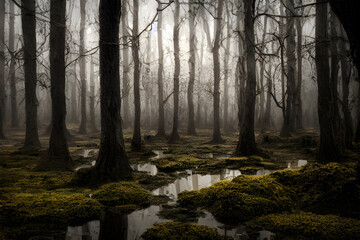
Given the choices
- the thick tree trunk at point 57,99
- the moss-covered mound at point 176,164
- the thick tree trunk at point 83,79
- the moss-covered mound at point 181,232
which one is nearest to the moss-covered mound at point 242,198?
the moss-covered mound at point 181,232

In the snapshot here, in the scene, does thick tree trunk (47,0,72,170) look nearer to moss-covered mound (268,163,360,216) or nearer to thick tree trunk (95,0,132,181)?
thick tree trunk (95,0,132,181)

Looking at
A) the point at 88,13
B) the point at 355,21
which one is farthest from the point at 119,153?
the point at 88,13

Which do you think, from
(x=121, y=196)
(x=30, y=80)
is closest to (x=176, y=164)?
(x=121, y=196)

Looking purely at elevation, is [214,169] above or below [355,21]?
below

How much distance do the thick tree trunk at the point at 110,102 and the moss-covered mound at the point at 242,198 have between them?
2.03 meters

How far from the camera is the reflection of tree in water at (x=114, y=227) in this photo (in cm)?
328

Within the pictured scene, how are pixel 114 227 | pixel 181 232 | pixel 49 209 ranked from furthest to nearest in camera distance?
pixel 49 209 < pixel 114 227 < pixel 181 232

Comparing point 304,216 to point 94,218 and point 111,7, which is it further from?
point 111,7

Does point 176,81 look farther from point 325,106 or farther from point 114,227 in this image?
point 114,227

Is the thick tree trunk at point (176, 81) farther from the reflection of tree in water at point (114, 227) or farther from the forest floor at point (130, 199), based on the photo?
the reflection of tree in water at point (114, 227)

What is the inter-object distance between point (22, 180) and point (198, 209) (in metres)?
4.49

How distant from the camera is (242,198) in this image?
4.28 metres

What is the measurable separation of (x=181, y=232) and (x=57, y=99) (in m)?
6.60

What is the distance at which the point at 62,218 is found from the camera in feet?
12.5
